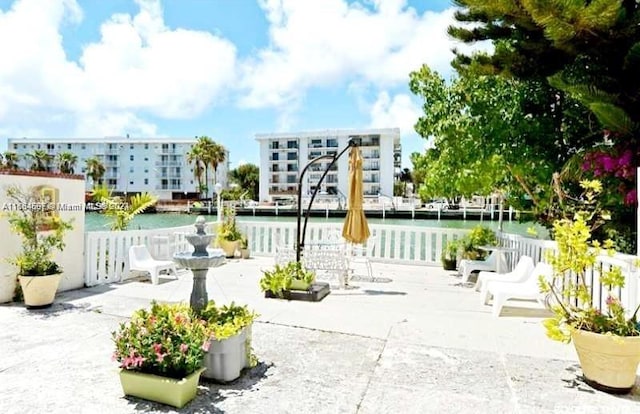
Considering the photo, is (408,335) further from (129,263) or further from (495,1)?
(129,263)

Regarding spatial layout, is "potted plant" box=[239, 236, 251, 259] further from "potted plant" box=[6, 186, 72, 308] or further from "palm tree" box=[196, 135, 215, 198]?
"palm tree" box=[196, 135, 215, 198]

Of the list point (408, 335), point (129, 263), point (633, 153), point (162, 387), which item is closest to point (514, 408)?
point (408, 335)

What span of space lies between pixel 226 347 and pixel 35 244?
3810mm

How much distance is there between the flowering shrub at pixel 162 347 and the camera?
8.37 feet

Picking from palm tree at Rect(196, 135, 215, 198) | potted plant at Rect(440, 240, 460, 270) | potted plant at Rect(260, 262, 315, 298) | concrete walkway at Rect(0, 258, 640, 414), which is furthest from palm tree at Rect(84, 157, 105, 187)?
potted plant at Rect(260, 262, 315, 298)

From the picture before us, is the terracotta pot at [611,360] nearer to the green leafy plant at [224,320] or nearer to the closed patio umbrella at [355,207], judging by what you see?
the green leafy plant at [224,320]

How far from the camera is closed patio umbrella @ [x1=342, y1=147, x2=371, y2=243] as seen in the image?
6.40 metres

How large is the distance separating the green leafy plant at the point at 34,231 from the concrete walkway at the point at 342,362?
0.54 m

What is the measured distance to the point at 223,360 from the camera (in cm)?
291

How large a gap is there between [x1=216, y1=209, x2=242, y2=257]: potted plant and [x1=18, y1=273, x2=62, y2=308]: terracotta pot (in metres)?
4.41

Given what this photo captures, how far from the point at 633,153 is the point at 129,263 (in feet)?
24.4

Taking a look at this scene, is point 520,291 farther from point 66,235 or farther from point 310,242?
point 66,235

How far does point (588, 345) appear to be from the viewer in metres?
2.84

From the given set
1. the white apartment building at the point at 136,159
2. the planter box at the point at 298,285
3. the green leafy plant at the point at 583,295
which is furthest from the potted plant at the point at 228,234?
the white apartment building at the point at 136,159
